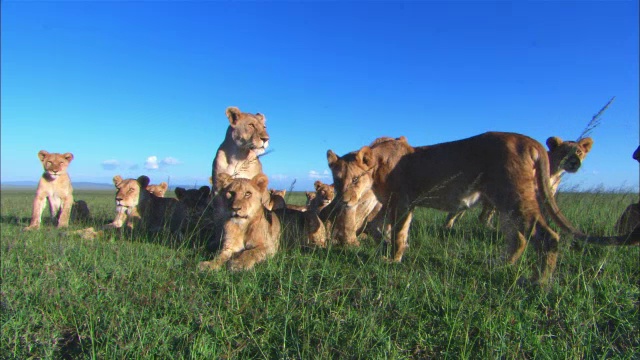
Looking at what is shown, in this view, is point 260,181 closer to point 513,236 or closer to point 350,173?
point 350,173

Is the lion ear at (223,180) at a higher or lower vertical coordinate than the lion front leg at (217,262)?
higher

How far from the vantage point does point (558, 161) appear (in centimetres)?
730

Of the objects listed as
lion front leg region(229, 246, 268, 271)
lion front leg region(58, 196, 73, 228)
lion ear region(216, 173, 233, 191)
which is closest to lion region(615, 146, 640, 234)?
lion front leg region(229, 246, 268, 271)

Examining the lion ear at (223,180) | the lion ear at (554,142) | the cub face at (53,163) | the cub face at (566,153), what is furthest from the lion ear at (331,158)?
the cub face at (53,163)

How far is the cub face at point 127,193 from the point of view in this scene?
8.21m

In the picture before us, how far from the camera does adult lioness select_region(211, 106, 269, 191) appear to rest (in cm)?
772

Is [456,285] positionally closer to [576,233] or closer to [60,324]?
[576,233]

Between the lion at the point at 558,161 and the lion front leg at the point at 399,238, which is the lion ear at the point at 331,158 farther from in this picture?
the lion at the point at 558,161

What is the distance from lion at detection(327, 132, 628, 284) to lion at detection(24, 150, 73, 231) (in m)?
6.89

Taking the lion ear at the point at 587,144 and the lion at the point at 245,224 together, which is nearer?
the lion at the point at 245,224

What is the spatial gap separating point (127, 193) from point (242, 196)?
3.73 metres

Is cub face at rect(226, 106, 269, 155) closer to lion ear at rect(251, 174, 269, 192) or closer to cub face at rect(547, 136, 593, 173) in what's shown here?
lion ear at rect(251, 174, 269, 192)

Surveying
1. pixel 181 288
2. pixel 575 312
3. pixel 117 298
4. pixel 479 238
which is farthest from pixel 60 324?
pixel 479 238

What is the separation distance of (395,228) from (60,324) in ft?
11.9
